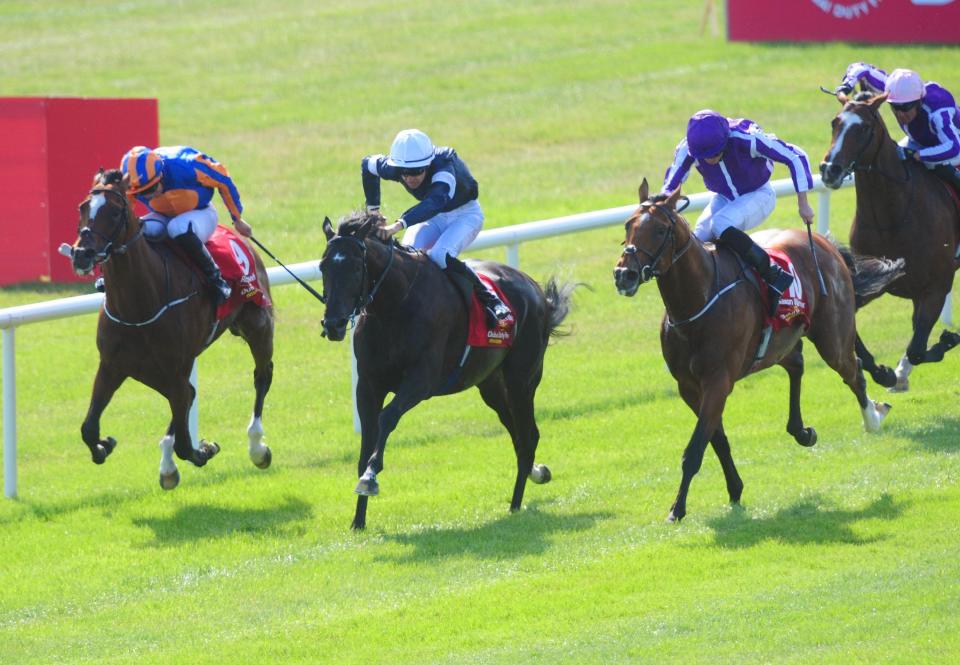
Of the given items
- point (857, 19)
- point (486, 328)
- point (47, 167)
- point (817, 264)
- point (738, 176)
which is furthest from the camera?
point (857, 19)

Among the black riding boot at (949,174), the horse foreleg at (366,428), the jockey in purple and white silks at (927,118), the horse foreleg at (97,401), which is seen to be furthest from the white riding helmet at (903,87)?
the horse foreleg at (97,401)

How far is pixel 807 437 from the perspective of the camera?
10203 mm

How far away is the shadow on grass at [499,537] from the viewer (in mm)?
8531

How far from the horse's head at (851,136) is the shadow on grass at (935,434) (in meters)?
1.59

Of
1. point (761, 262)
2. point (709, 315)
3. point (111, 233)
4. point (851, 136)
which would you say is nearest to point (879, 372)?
point (851, 136)

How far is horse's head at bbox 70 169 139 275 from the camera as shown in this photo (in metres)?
8.85

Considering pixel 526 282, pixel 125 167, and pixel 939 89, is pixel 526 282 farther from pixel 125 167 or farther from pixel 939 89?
pixel 939 89

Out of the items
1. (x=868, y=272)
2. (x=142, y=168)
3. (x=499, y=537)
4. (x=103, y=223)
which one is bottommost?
(x=499, y=537)

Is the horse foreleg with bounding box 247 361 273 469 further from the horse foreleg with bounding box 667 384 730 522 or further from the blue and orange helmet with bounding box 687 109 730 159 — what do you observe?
the blue and orange helmet with bounding box 687 109 730 159

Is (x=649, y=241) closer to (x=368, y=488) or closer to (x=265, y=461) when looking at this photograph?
(x=368, y=488)

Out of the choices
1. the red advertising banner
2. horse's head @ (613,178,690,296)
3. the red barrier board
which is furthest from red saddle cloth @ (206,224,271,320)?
the red advertising banner

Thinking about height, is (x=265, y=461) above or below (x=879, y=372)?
below

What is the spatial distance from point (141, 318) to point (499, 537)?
236 centimetres

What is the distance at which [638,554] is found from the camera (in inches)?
324
